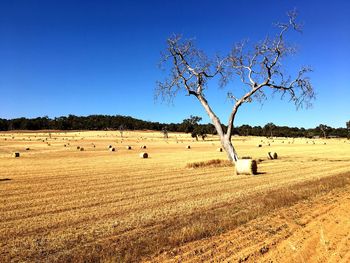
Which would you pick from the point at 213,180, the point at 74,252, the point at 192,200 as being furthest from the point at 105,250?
the point at 213,180

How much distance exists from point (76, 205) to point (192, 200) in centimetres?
403

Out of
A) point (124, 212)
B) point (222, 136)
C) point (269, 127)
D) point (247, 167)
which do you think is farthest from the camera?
point (269, 127)

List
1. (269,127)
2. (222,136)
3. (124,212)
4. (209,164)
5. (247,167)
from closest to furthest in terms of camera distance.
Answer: (124,212) → (247,167) → (209,164) → (222,136) → (269,127)

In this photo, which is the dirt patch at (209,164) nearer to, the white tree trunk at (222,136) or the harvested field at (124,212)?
the white tree trunk at (222,136)

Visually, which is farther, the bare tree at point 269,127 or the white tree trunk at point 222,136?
the bare tree at point 269,127

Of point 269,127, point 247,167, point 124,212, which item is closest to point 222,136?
point 247,167

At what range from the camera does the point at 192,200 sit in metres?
14.7

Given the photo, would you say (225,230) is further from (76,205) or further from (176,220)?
(76,205)

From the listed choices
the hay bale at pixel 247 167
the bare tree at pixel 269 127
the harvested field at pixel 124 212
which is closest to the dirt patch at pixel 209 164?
the hay bale at pixel 247 167

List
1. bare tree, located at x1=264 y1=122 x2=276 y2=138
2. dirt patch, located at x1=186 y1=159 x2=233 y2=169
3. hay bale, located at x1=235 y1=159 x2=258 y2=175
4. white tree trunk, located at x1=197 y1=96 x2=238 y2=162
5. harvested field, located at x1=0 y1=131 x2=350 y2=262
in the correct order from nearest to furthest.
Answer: harvested field, located at x1=0 y1=131 x2=350 y2=262
hay bale, located at x1=235 y1=159 x2=258 y2=175
dirt patch, located at x1=186 y1=159 x2=233 y2=169
white tree trunk, located at x1=197 y1=96 x2=238 y2=162
bare tree, located at x1=264 y1=122 x2=276 y2=138

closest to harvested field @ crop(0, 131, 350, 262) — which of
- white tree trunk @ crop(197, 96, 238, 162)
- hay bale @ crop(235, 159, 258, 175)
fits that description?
hay bale @ crop(235, 159, 258, 175)

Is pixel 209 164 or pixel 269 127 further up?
pixel 269 127

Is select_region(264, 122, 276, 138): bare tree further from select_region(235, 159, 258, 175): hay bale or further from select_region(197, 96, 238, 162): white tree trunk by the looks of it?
select_region(235, 159, 258, 175): hay bale

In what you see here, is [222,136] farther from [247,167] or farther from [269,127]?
[269,127]
